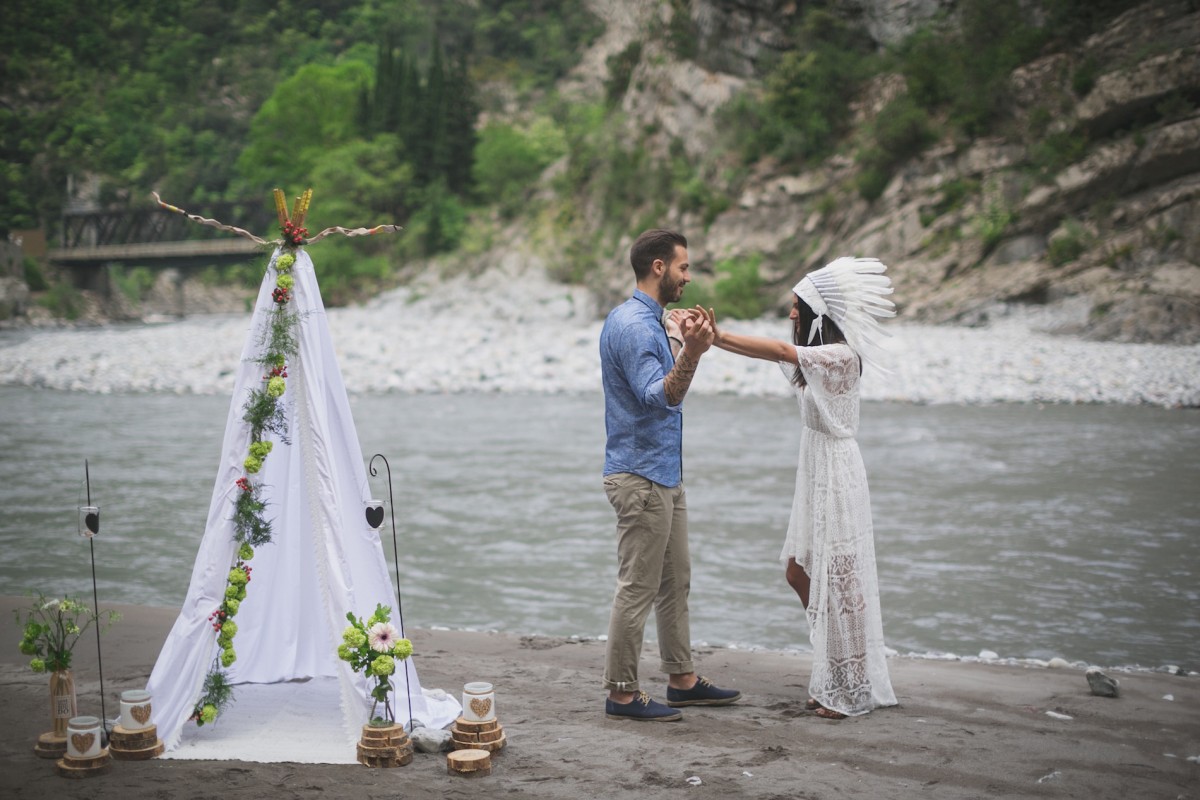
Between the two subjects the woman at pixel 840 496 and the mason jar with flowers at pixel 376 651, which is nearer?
the mason jar with flowers at pixel 376 651

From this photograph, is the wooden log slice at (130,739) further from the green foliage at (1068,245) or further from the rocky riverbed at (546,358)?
the green foliage at (1068,245)

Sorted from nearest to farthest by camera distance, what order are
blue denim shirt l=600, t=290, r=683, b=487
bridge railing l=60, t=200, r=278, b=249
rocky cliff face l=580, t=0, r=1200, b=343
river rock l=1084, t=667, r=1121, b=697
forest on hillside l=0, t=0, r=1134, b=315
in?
blue denim shirt l=600, t=290, r=683, b=487 < river rock l=1084, t=667, r=1121, b=697 < rocky cliff face l=580, t=0, r=1200, b=343 < forest on hillside l=0, t=0, r=1134, b=315 < bridge railing l=60, t=200, r=278, b=249

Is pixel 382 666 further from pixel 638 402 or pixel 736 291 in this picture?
pixel 736 291

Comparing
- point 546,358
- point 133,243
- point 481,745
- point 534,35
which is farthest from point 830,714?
point 534,35

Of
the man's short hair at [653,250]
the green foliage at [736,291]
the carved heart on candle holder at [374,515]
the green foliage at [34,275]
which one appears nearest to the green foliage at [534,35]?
the green foliage at [34,275]

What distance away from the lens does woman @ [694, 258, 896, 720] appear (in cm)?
406

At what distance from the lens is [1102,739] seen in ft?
12.8

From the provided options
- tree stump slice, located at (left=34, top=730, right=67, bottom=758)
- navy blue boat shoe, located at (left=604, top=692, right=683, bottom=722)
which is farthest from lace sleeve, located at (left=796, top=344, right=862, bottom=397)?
tree stump slice, located at (left=34, top=730, right=67, bottom=758)

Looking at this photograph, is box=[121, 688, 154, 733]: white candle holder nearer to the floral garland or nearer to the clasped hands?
the floral garland

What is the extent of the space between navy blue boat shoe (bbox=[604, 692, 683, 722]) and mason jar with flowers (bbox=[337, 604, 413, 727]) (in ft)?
2.85

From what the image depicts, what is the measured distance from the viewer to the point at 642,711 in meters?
4.01

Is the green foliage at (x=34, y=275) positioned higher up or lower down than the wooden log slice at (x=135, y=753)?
higher up

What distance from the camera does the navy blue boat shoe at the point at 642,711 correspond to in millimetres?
4008

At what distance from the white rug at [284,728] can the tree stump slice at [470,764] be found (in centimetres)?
38
